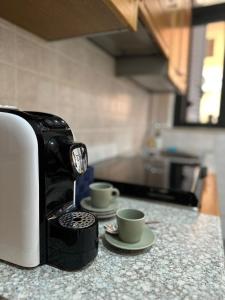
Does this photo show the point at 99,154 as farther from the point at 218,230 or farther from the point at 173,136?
the point at 173,136

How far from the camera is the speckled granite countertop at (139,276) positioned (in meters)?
0.37

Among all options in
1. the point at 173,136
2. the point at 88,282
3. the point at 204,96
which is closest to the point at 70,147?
the point at 88,282

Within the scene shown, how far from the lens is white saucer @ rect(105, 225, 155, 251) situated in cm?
48

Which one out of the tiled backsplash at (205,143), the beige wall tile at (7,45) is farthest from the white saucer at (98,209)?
the tiled backsplash at (205,143)

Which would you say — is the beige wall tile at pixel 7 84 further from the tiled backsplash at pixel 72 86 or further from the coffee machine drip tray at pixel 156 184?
the coffee machine drip tray at pixel 156 184

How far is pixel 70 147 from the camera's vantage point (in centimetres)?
45

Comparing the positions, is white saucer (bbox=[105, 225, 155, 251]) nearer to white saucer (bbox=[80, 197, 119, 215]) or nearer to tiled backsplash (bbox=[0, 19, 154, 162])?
white saucer (bbox=[80, 197, 119, 215])

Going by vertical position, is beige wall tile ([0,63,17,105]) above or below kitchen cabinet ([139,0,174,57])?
below

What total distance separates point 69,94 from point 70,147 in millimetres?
539

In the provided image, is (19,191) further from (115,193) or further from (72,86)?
(72,86)

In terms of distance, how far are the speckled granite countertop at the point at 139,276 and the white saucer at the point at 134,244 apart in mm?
17

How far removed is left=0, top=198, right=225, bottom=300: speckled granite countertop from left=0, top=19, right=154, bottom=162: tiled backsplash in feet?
1.52

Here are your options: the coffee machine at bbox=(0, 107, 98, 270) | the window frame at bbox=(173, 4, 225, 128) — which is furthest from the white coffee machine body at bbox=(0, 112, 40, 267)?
the window frame at bbox=(173, 4, 225, 128)

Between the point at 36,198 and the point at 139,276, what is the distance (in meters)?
0.24
